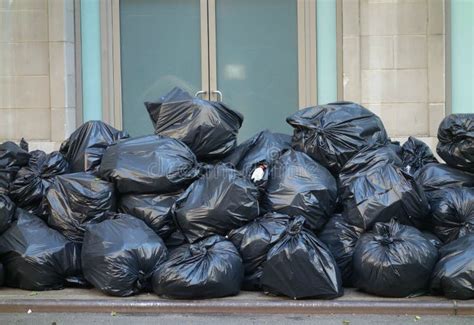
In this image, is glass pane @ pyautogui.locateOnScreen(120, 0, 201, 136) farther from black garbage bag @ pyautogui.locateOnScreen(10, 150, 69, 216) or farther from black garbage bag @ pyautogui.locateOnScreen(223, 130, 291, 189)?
black garbage bag @ pyautogui.locateOnScreen(10, 150, 69, 216)

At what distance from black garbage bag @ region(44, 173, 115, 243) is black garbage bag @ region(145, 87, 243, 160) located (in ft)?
2.31

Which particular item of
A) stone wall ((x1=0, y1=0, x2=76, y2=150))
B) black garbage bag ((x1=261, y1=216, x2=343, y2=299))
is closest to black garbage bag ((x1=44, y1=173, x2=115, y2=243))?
black garbage bag ((x1=261, y1=216, x2=343, y2=299))

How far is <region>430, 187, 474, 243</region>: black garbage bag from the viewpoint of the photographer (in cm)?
533

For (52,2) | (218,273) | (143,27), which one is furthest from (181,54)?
(218,273)

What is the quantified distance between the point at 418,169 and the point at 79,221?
2.67m

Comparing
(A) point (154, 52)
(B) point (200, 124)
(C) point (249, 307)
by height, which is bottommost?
(C) point (249, 307)

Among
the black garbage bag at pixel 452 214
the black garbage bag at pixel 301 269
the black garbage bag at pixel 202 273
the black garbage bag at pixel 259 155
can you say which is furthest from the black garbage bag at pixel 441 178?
the black garbage bag at pixel 202 273

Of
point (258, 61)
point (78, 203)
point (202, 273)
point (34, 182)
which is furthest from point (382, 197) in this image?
point (258, 61)

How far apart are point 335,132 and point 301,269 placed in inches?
51.3

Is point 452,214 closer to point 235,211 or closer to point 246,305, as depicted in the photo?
point 235,211

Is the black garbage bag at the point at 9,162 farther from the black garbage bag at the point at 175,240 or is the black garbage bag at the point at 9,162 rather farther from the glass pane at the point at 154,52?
the glass pane at the point at 154,52

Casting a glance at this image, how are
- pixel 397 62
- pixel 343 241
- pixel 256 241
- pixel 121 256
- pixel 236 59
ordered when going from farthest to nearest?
pixel 236 59, pixel 397 62, pixel 343 241, pixel 256 241, pixel 121 256

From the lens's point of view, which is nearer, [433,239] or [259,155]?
[433,239]

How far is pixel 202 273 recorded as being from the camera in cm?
483
